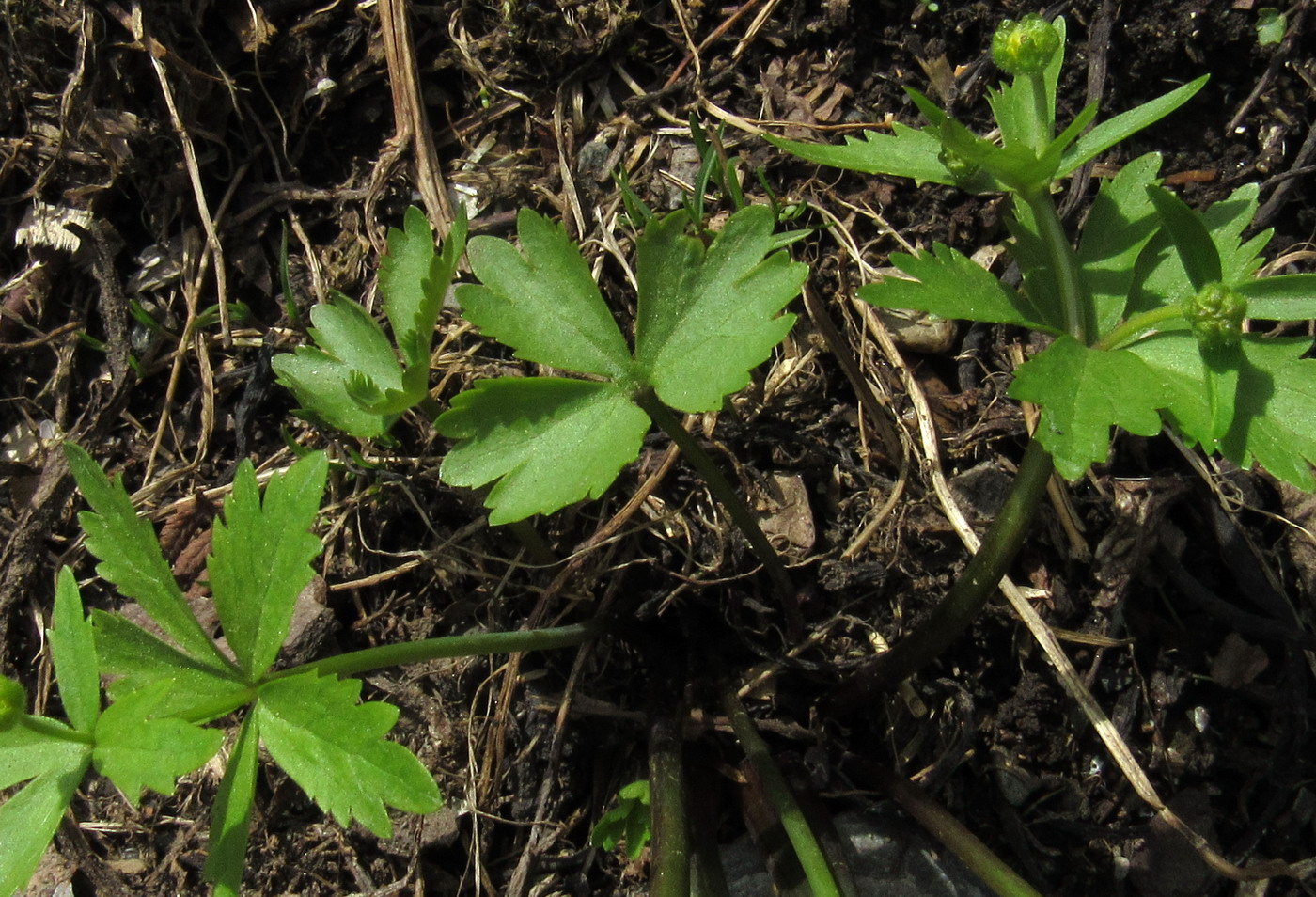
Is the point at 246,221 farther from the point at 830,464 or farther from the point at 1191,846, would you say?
the point at 1191,846

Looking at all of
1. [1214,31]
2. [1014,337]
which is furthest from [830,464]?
[1214,31]

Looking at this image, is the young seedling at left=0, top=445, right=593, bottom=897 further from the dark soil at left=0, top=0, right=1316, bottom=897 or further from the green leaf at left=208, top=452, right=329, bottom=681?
the dark soil at left=0, top=0, right=1316, bottom=897

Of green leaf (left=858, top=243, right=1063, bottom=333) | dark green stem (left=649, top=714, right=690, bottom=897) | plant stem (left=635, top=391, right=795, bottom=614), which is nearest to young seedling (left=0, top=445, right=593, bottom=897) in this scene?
dark green stem (left=649, top=714, right=690, bottom=897)

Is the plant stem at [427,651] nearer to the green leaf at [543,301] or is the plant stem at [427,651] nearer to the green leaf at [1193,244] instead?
the green leaf at [543,301]

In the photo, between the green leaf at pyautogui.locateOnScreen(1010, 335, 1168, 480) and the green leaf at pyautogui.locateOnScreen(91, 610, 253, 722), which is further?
the green leaf at pyautogui.locateOnScreen(91, 610, 253, 722)

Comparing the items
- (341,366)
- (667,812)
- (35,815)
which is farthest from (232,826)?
(341,366)

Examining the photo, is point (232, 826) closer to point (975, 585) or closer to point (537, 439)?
point (537, 439)

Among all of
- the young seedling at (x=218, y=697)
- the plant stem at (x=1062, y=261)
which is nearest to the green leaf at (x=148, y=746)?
the young seedling at (x=218, y=697)
